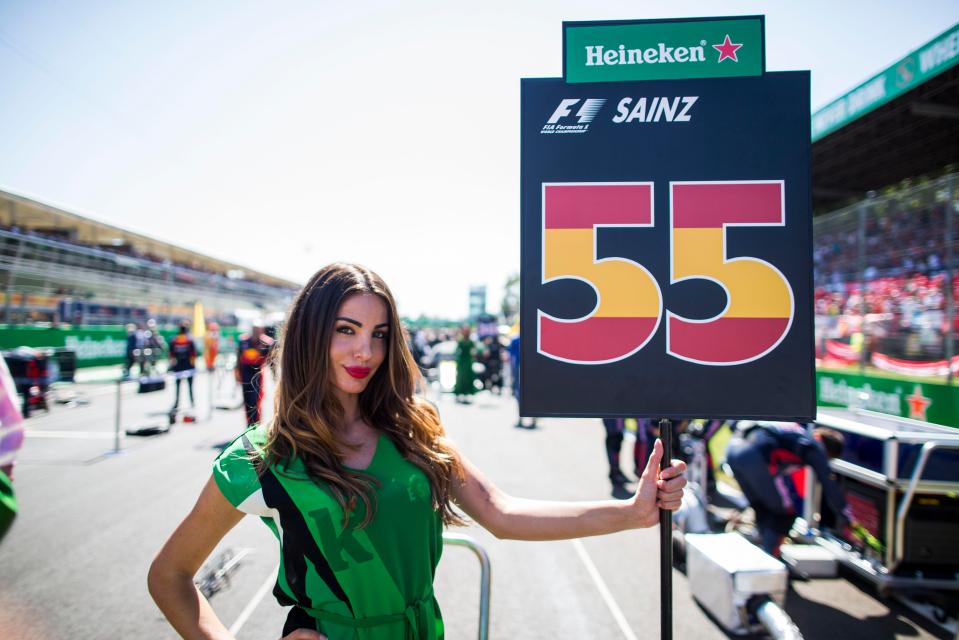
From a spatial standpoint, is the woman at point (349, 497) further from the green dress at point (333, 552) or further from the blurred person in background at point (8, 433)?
the blurred person in background at point (8, 433)

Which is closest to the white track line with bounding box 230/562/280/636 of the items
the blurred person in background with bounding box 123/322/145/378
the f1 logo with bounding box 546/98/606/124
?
the f1 logo with bounding box 546/98/606/124

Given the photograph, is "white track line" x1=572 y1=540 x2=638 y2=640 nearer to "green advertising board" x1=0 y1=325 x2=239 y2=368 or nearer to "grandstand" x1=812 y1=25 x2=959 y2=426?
"grandstand" x1=812 y1=25 x2=959 y2=426

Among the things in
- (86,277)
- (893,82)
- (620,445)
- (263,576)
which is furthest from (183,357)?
(86,277)

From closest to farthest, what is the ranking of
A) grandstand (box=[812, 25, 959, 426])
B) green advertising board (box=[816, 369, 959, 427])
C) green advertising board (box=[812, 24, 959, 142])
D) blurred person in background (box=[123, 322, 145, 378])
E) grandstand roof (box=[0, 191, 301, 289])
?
green advertising board (box=[816, 369, 959, 427]) < green advertising board (box=[812, 24, 959, 142]) < grandstand (box=[812, 25, 959, 426]) < blurred person in background (box=[123, 322, 145, 378]) < grandstand roof (box=[0, 191, 301, 289])

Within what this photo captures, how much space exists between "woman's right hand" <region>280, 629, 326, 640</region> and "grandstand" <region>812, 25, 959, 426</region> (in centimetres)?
700

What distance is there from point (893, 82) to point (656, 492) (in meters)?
8.40

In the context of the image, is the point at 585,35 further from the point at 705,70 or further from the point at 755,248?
the point at 755,248

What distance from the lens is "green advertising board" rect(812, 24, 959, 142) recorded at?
586 centimetres

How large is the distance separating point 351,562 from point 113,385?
1850 centimetres

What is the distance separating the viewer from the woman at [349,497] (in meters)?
1.29

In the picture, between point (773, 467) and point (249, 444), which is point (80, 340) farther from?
point (773, 467)

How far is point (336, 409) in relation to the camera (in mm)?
1464

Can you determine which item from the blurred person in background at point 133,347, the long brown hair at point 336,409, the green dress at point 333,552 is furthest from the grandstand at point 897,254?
the blurred person in background at point 133,347

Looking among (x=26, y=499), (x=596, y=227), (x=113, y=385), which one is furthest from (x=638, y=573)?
(x=113, y=385)
